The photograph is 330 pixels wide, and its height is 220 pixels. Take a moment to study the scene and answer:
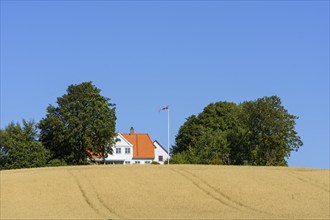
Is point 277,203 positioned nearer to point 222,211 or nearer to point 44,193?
point 222,211

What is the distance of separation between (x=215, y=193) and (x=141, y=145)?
105m

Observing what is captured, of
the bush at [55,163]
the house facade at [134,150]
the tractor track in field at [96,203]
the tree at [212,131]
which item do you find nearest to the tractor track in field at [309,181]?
the tractor track in field at [96,203]

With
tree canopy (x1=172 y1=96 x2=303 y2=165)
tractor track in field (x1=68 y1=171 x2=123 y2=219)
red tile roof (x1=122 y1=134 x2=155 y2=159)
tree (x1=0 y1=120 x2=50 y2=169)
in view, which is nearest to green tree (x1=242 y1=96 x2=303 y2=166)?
tree canopy (x1=172 y1=96 x2=303 y2=165)

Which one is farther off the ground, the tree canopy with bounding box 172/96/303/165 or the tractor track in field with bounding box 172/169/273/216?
the tree canopy with bounding box 172/96/303/165

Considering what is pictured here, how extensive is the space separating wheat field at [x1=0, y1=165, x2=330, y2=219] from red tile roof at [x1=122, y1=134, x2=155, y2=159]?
8606 centimetres

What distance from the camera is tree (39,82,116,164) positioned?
115562 mm

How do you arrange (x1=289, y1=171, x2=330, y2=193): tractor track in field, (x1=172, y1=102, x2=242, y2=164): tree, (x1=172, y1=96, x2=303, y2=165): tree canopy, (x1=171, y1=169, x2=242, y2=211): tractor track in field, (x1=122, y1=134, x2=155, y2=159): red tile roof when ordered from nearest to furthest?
(x1=171, y1=169, x2=242, y2=211): tractor track in field < (x1=289, y1=171, x2=330, y2=193): tractor track in field < (x1=172, y1=96, x2=303, y2=165): tree canopy < (x1=172, y1=102, x2=242, y2=164): tree < (x1=122, y1=134, x2=155, y2=159): red tile roof

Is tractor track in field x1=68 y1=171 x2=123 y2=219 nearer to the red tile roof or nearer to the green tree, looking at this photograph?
the green tree

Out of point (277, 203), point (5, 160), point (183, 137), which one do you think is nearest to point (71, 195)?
point (277, 203)

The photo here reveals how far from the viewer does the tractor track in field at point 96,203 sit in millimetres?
45169

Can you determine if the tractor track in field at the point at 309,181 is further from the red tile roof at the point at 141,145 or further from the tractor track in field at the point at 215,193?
the red tile roof at the point at 141,145

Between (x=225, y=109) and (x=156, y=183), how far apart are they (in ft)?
287

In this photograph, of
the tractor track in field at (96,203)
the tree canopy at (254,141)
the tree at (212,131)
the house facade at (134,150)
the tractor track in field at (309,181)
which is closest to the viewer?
the tractor track in field at (96,203)

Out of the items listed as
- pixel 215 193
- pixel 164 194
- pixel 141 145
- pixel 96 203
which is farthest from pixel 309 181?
pixel 141 145
